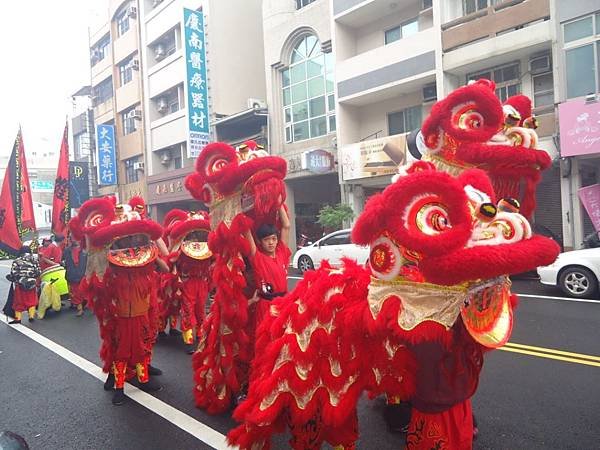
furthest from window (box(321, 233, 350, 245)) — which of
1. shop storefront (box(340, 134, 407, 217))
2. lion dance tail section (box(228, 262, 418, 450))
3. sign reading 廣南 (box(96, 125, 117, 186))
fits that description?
sign reading 廣南 (box(96, 125, 117, 186))

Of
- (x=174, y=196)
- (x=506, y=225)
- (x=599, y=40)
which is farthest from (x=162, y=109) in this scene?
(x=506, y=225)

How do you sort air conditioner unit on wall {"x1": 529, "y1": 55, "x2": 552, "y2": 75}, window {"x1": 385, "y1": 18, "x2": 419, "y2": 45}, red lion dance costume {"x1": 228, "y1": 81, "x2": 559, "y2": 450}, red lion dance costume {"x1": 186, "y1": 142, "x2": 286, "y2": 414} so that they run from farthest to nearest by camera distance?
window {"x1": 385, "y1": 18, "x2": 419, "y2": 45}
air conditioner unit on wall {"x1": 529, "y1": 55, "x2": 552, "y2": 75}
red lion dance costume {"x1": 186, "y1": 142, "x2": 286, "y2": 414}
red lion dance costume {"x1": 228, "y1": 81, "x2": 559, "y2": 450}

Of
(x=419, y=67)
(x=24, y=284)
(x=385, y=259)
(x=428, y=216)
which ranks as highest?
(x=419, y=67)

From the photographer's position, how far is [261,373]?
92.5 inches

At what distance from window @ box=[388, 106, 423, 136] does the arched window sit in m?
2.33

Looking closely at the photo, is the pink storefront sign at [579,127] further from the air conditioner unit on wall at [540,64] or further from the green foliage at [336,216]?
the green foliage at [336,216]

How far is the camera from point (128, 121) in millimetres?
28984

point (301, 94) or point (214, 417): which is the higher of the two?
point (301, 94)

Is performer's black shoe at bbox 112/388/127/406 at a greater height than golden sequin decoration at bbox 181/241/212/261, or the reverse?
golden sequin decoration at bbox 181/241/212/261

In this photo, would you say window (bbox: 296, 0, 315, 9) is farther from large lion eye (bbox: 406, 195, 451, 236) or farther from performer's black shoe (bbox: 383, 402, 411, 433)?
large lion eye (bbox: 406, 195, 451, 236)

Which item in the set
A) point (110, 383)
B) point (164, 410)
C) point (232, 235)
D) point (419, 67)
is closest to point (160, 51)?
point (419, 67)

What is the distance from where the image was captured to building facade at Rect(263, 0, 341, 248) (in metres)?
17.0

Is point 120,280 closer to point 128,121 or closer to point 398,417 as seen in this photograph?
A: point 398,417

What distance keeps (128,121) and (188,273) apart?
2604cm
